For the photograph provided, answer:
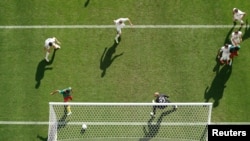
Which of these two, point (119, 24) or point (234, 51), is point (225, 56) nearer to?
point (234, 51)

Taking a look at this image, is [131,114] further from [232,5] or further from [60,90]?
[232,5]

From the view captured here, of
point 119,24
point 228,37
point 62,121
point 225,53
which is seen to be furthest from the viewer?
point 228,37

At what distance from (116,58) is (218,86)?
387cm

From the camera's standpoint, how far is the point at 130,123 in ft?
53.4

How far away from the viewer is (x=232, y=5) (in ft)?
62.6

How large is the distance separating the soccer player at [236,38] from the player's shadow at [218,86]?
0.89m

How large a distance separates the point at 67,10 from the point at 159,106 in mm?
5753

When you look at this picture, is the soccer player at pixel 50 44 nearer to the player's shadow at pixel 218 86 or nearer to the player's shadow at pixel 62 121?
the player's shadow at pixel 62 121

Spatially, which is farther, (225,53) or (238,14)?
(238,14)

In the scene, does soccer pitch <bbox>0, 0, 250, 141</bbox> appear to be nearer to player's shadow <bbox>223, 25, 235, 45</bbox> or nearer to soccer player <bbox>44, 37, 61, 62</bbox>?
player's shadow <bbox>223, 25, 235, 45</bbox>

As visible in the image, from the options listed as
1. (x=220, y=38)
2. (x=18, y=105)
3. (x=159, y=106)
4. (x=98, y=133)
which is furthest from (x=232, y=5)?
(x=18, y=105)

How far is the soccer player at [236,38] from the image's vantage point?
58.1 ft

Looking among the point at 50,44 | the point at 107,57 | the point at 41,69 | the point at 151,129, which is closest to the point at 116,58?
the point at 107,57

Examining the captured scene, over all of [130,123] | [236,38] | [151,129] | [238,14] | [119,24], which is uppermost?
[238,14]
